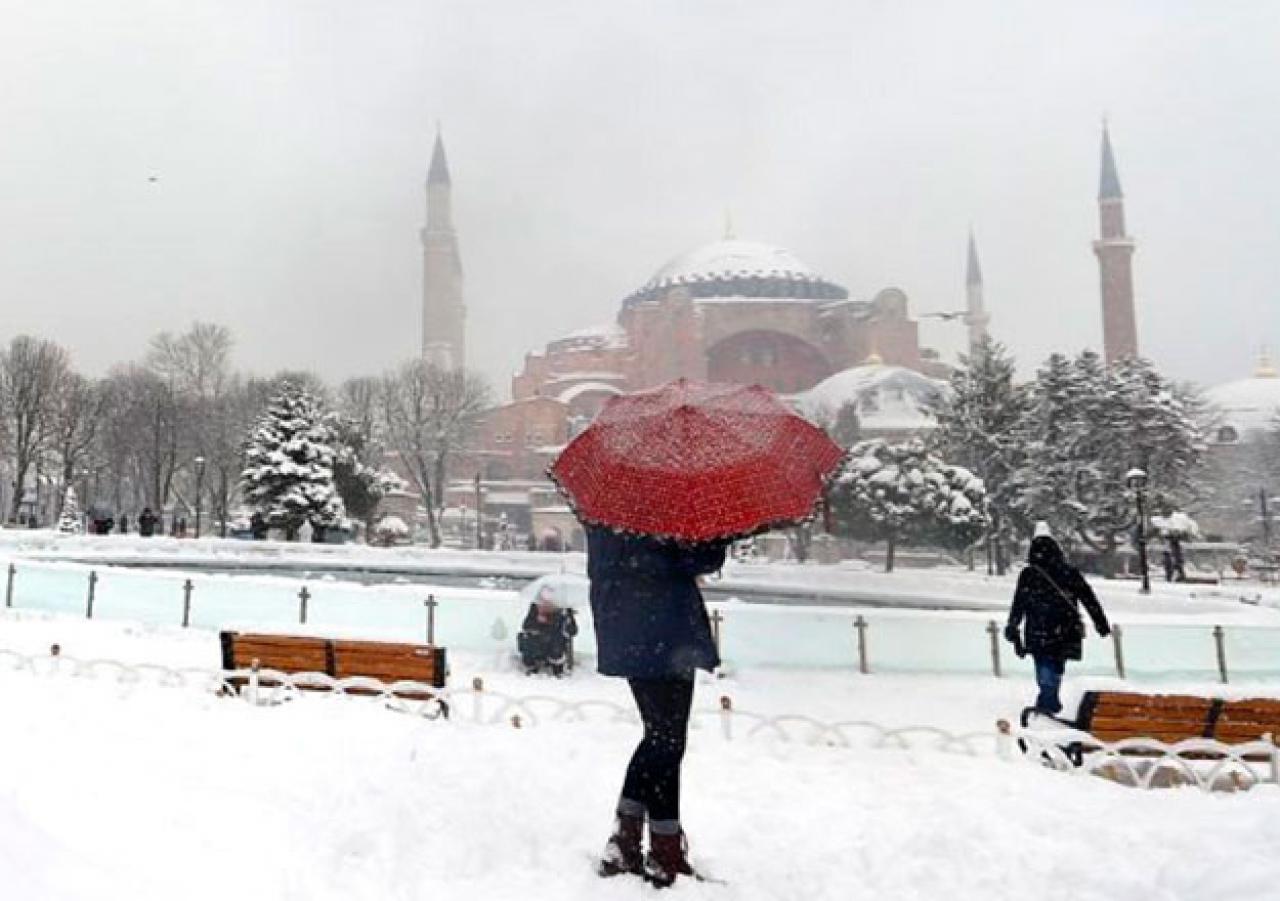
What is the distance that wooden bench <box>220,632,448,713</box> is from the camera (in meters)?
7.39

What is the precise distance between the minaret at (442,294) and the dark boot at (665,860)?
230 ft

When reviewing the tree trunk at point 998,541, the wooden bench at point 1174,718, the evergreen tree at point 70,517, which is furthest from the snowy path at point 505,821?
the evergreen tree at point 70,517

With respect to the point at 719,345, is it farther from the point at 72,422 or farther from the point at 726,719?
the point at 726,719

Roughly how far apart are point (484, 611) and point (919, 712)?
493 cm

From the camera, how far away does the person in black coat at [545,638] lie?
34.9 ft

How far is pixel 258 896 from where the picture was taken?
3.47 m

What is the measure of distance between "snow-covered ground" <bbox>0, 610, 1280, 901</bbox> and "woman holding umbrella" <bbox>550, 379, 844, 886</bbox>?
0.30 metres

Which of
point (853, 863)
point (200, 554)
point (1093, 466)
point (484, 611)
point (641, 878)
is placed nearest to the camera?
point (641, 878)

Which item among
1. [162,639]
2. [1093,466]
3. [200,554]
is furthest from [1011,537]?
[162,639]

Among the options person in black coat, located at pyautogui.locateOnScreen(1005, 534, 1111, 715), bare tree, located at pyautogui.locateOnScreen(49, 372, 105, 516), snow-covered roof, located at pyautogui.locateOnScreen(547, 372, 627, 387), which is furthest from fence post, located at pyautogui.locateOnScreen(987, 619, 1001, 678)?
snow-covered roof, located at pyautogui.locateOnScreen(547, 372, 627, 387)

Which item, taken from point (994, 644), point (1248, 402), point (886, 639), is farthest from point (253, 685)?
point (1248, 402)

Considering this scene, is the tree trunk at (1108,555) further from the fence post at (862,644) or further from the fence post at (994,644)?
the fence post at (862,644)

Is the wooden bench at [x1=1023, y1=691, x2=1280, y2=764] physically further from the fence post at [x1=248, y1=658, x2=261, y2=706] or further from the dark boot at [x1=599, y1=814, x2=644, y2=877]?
the fence post at [x1=248, y1=658, x2=261, y2=706]

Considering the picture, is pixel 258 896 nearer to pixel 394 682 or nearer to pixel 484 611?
pixel 394 682
